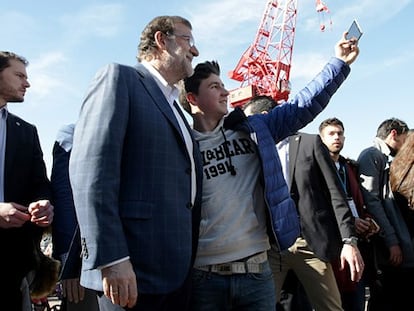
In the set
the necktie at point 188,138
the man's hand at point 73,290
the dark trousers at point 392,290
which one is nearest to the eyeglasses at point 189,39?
the necktie at point 188,138

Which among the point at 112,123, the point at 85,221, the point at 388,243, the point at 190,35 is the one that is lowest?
the point at 388,243

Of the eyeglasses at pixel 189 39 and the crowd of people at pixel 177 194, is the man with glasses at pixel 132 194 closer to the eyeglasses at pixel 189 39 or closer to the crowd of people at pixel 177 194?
the crowd of people at pixel 177 194

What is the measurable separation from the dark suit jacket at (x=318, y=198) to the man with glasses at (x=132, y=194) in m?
1.54

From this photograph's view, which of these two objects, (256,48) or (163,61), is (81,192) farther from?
(256,48)

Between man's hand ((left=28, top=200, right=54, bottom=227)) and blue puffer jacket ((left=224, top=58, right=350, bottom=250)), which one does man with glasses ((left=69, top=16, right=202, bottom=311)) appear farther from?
man's hand ((left=28, top=200, right=54, bottom=227))

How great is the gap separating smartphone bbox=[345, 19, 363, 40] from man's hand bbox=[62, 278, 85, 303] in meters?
1.98

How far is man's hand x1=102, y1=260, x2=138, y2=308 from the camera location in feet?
5.20

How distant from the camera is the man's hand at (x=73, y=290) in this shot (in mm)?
2629

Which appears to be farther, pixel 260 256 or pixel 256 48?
pixel 256 48

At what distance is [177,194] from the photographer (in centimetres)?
185

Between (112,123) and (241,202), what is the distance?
2.93 feet

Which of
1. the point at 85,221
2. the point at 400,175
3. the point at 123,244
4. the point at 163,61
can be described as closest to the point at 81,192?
the point at 85,221

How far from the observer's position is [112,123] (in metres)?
1.72

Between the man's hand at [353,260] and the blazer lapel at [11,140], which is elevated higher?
the blazer lapel at [11,140]
